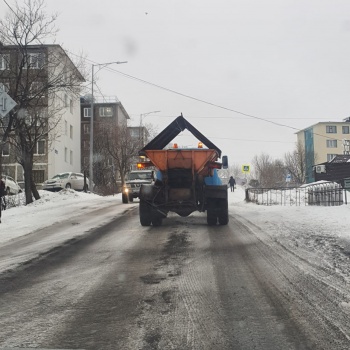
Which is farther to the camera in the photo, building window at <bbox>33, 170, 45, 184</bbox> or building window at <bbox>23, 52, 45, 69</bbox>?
building window at <bbox>33, 170, 45, 184</bbox>

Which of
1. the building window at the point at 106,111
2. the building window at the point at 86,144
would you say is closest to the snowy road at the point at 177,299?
the building window at the point at 86,144

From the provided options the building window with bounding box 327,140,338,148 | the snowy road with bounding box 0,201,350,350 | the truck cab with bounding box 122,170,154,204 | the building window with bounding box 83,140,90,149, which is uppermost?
the building window with bounding box 327,140,338,148

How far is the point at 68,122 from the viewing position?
48438 millimetres

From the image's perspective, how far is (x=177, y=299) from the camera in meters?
4.62

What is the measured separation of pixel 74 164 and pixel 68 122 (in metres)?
5.82

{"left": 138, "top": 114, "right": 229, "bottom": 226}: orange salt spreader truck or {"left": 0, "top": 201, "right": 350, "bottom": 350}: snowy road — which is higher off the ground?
{"left": 138, "top": 114, "right": 229, "bottom": 226}: orange salt spreader truck

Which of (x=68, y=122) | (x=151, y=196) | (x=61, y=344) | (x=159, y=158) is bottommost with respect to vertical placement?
(x=61, y=344)

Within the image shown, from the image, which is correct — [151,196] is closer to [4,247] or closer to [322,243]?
[4,247]

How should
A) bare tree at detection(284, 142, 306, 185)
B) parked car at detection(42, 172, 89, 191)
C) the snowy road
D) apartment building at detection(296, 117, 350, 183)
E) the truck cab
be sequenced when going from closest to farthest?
the snowy road
the truck cab
parked car at detection(42, 172, 89, 191)
bare tree at detection(284, 142, 306, 185)
apartment building at detection(296, 117, 350, 183)

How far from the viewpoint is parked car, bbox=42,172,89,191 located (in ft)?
99.9

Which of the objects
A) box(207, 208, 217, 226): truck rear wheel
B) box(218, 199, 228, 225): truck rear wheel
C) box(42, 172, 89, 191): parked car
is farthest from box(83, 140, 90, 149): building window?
box(218, 199, 228, 225): truck rear wheel

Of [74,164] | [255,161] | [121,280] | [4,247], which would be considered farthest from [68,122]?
[255,161]

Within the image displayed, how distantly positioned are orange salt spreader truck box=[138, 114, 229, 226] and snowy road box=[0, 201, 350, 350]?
2.74 meters

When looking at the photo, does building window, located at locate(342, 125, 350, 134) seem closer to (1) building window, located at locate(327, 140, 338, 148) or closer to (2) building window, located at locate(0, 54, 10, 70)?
(1) building window, located at locate(327, 140, 338, 148)
